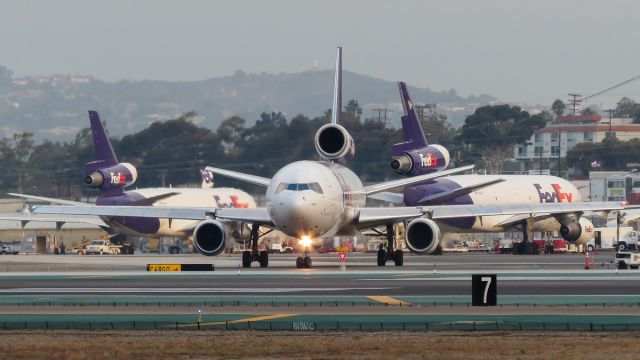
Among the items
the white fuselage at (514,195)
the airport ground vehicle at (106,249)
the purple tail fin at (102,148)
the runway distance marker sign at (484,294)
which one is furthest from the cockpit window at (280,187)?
the airport ground vehicle at (106,249)

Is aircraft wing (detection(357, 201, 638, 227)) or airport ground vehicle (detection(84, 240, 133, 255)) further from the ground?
aircraft wing (detection(357, 201, 638, 227))

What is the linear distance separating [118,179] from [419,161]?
81.0ft

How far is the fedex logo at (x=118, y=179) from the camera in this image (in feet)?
318

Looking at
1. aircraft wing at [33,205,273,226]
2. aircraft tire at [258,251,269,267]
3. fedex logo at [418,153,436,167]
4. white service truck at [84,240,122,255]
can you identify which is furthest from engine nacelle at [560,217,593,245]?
white service truck at [84,240,122,255]

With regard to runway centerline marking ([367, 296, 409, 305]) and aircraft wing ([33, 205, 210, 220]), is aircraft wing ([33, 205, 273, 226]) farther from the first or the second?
runway centerline marking ([367, 296, 409, 305])

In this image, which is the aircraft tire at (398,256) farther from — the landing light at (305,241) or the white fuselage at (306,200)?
the landing light at (305,241)

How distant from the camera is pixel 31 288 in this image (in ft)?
142

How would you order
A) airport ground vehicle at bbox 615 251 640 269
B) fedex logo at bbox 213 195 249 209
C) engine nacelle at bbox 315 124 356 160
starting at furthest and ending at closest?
fedex logo at bbox 213 195 249 209, engine nacelle at bbox 315 124 356 160, airport ground vehicle at bbox 615 251 640 269

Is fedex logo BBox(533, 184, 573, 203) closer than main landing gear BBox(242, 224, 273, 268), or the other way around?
main landing gear BBox(242, 224, 273, 268)

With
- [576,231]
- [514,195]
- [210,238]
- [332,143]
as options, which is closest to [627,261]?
[332,143]

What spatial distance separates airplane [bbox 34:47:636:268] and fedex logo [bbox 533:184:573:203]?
33.0m

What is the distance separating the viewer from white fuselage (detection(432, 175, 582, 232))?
9144cm

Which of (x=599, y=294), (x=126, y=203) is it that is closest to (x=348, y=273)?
(x=599, y=294)

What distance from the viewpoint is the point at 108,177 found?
9662 centimetres
